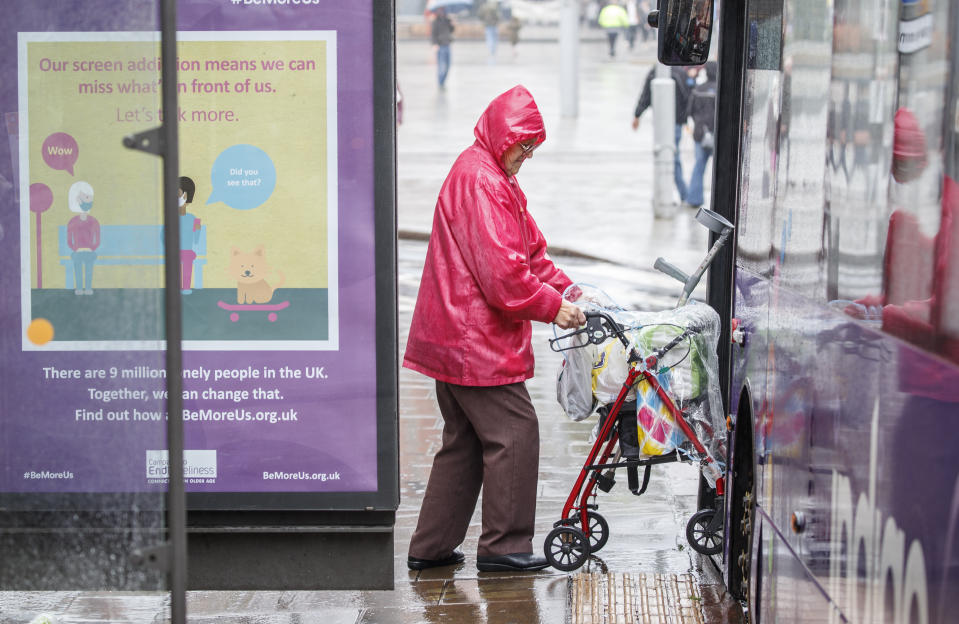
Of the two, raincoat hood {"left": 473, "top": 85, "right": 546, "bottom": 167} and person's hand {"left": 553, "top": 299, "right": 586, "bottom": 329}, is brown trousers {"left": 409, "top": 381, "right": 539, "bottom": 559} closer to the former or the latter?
person's hand {"left": 553, "top": 299, "right": 586, "bottom": 329}

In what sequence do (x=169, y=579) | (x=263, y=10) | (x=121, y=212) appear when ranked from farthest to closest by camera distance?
(x=263, y=10) → (x=121, y=212) → (x=169, y=579)

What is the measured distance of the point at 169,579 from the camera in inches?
113

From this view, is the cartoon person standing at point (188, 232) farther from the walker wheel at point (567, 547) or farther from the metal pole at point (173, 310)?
the metal pole at point (173, 310)

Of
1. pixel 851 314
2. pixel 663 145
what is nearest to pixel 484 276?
pixel 851 314

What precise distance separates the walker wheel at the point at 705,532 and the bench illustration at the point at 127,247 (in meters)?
2.91

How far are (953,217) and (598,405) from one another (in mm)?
3172

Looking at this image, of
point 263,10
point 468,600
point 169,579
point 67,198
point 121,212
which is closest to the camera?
point 169,579

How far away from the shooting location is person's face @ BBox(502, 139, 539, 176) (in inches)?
206

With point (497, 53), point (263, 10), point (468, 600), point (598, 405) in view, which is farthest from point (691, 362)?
point (497, 53)

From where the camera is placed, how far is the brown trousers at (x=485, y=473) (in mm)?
5289

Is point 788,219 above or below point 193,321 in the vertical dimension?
above

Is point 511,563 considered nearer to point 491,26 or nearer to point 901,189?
point 901,189

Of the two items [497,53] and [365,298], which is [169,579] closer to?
[365,298]

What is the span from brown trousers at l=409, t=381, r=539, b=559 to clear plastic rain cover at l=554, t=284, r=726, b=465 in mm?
265
